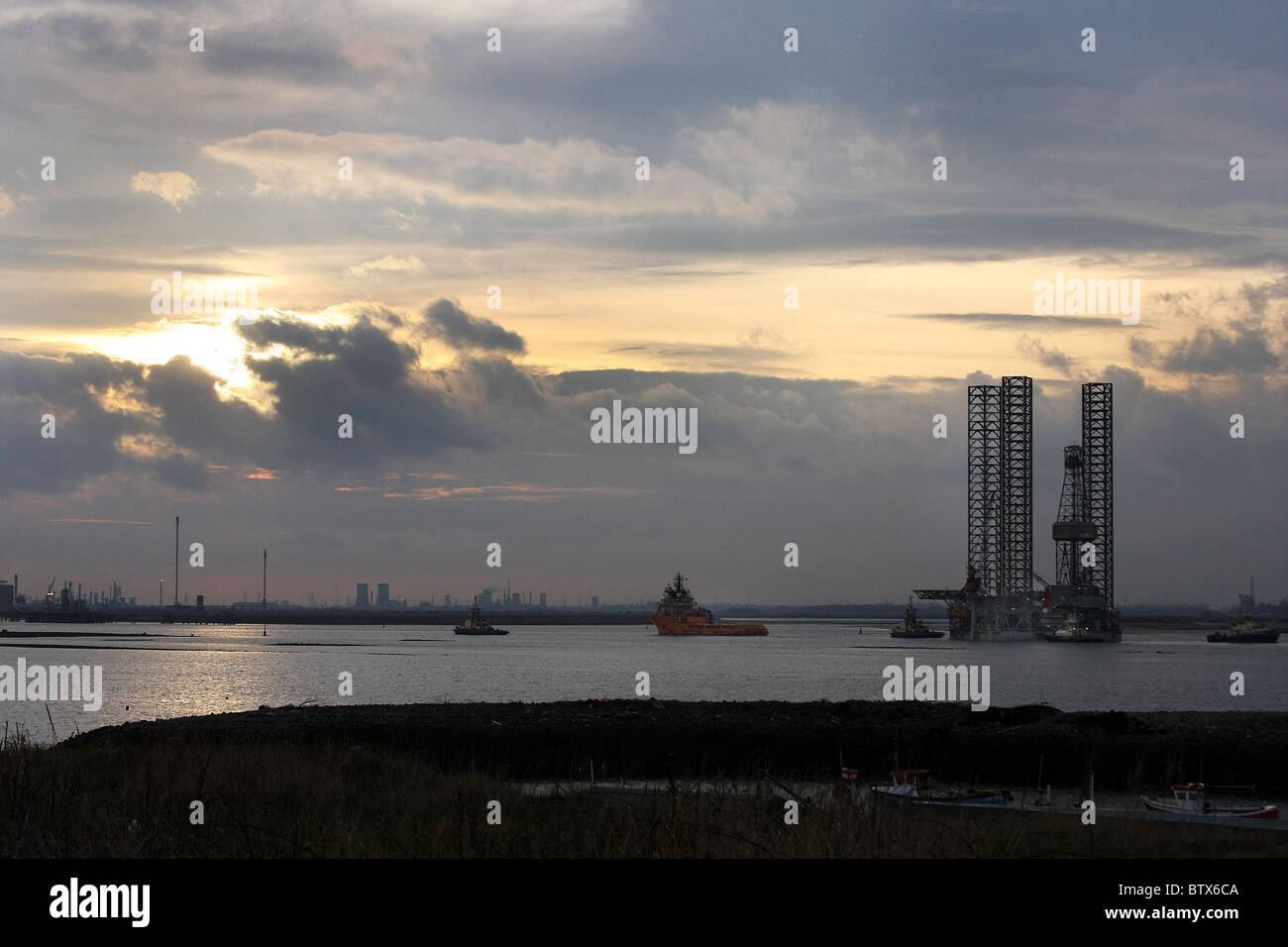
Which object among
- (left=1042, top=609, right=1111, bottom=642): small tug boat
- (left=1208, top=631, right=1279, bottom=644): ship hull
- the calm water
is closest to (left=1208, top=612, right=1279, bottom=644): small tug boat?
(left=1208, top=631, right=1279, bottom=644): ship hull

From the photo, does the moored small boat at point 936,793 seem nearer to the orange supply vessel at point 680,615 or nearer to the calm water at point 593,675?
the calm water at point 593,675

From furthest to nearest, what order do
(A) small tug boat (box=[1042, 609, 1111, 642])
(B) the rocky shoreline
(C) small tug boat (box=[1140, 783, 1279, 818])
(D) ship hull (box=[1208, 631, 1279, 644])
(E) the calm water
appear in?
(D) ship hull (box=[1208, 631, 1279, 644]), (A) small tug boat (box=[1042, 609, 1111, 642]), (E) the calm water, (B) the rocky shoreline, (C) small tug boat (box=[1140, 783, 1279, 818])

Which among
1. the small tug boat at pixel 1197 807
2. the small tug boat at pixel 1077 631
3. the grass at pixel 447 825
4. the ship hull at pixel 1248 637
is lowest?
the ship hull at pixel 1248 637

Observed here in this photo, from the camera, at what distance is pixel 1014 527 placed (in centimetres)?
15225

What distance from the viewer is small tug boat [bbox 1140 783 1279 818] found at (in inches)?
936

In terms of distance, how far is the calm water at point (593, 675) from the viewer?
70.7 m

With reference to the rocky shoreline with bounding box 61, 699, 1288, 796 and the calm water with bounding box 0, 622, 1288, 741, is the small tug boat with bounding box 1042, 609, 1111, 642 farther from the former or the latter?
the rocky shoreline with bounding box 61, 699, 1288, 796

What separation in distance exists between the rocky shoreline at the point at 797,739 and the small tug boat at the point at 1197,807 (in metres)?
4.36

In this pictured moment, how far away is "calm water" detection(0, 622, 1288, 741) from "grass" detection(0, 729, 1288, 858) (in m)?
31.6

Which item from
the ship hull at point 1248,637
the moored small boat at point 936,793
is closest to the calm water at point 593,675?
the ship hull at point 1248,637
